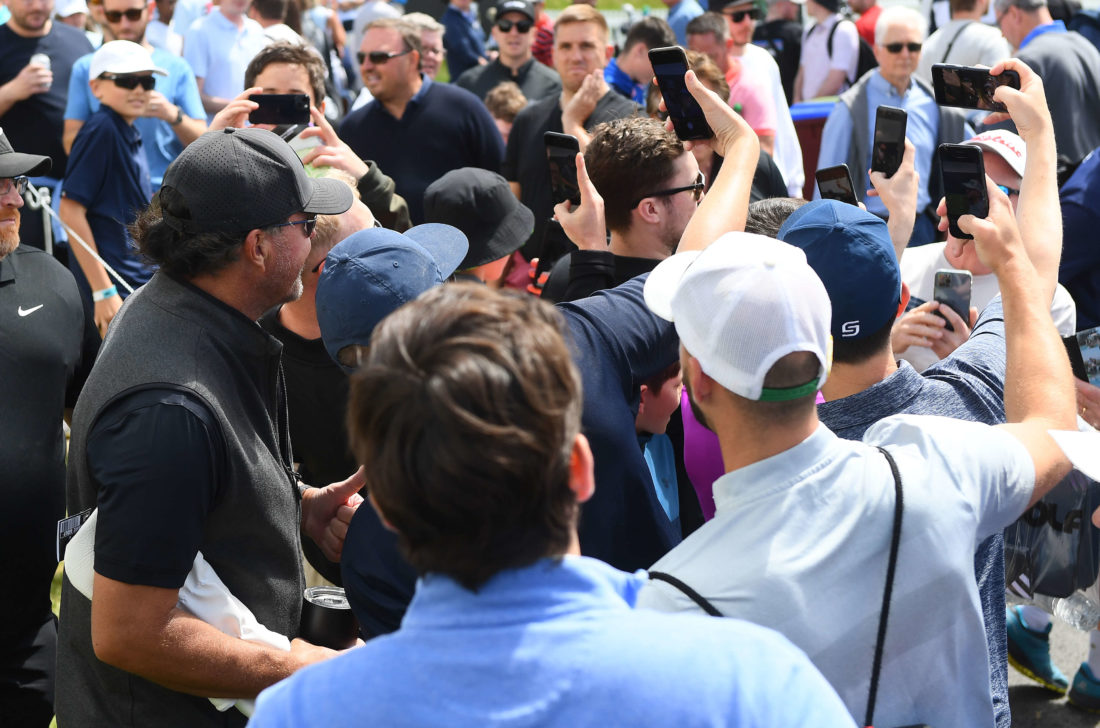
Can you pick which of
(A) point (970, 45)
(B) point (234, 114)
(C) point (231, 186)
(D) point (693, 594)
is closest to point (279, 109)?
(B) point (234, 114)

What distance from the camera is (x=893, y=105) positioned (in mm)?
6535

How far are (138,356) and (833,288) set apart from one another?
1338 mm

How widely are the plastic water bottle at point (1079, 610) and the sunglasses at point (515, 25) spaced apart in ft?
20.3

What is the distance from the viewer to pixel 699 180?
3.20 meters

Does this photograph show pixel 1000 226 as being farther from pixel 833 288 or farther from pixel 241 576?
pixel 241 576

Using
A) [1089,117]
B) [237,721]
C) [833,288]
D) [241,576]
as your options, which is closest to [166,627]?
[241,576]

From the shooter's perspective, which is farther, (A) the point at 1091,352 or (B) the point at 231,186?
(A) the point at 1091,352

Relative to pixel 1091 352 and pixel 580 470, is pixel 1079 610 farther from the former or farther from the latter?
pixel 580 470

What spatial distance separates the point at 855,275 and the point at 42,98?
6.03 metres

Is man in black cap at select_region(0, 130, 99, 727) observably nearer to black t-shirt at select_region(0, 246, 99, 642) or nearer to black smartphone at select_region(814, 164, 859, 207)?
black t-shirt at select_region(0, 246, 99, 642)

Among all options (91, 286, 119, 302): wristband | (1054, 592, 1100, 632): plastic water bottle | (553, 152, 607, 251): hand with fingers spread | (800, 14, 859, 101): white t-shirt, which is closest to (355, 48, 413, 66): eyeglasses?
(91, 286, 119, 302): wristband

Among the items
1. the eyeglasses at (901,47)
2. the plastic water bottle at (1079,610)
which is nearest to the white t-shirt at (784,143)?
the eyeglasses at (901,47)

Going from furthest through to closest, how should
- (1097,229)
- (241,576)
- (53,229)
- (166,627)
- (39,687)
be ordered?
(53,229), (1097,229), (39,687), (241,576), (166,627)

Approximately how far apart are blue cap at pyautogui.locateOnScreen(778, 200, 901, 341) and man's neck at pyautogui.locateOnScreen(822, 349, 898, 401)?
58mm
